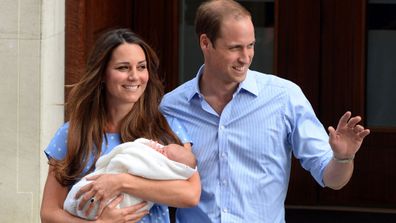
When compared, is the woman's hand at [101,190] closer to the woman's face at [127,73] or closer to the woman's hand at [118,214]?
the woman's hand at [118,214]

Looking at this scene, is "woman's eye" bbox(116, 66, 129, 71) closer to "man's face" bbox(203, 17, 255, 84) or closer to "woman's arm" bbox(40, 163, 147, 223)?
"man's face" bbox(203, 17, 255, 84)

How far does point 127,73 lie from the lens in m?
3.17

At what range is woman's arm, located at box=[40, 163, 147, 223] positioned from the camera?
120 inches

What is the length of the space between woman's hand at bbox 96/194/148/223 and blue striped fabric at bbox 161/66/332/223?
0.31 m

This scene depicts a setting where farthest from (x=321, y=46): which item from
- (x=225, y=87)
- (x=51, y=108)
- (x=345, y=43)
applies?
(x=225, y=87)

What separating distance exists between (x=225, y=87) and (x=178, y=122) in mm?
217

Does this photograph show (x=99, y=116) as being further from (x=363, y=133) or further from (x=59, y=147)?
(x=363, y=133)

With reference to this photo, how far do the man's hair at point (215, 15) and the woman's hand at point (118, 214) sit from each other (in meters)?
0.67

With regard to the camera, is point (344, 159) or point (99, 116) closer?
point (344, 159)

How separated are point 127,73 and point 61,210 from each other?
534mm

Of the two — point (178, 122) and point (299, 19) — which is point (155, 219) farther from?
point (299, 19)

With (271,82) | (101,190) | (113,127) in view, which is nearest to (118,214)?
(101,190)

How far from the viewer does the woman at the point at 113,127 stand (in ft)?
10.1

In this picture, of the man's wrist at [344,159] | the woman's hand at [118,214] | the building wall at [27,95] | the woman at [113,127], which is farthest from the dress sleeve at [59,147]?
the building wall at [27,95]
